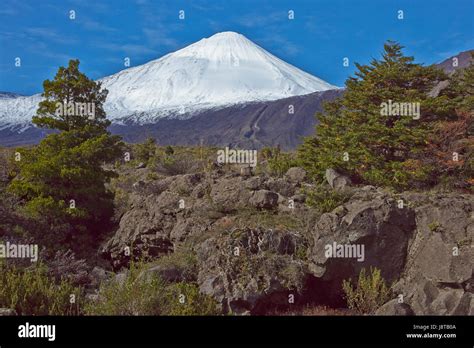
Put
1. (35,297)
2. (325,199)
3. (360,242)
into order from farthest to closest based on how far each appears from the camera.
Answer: (325,199) < (360,242) < (35,297)

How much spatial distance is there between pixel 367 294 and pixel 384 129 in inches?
269

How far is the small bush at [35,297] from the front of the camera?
24.8 ft

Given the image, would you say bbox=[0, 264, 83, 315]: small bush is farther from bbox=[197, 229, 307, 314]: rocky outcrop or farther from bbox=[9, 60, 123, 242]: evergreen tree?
bbox=[9, 60, 123, 242]: evergreen tree

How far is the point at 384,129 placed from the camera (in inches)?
544

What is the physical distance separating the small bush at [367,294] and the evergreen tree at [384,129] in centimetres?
514

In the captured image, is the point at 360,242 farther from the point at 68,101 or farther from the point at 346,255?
the point at 68,101

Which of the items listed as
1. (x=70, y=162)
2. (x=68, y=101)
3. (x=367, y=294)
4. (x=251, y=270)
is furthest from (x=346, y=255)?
(x=68, y=101)

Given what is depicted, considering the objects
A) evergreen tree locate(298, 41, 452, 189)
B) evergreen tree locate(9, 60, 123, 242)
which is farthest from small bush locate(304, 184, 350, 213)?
evergreen tree locate(9, 60, 123, 242)

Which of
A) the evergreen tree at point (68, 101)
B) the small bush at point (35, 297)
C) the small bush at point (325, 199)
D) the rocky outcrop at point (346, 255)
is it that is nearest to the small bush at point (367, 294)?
the rocky outcrop at point (346, 255)

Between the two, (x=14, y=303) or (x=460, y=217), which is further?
(x=460, y=217)
